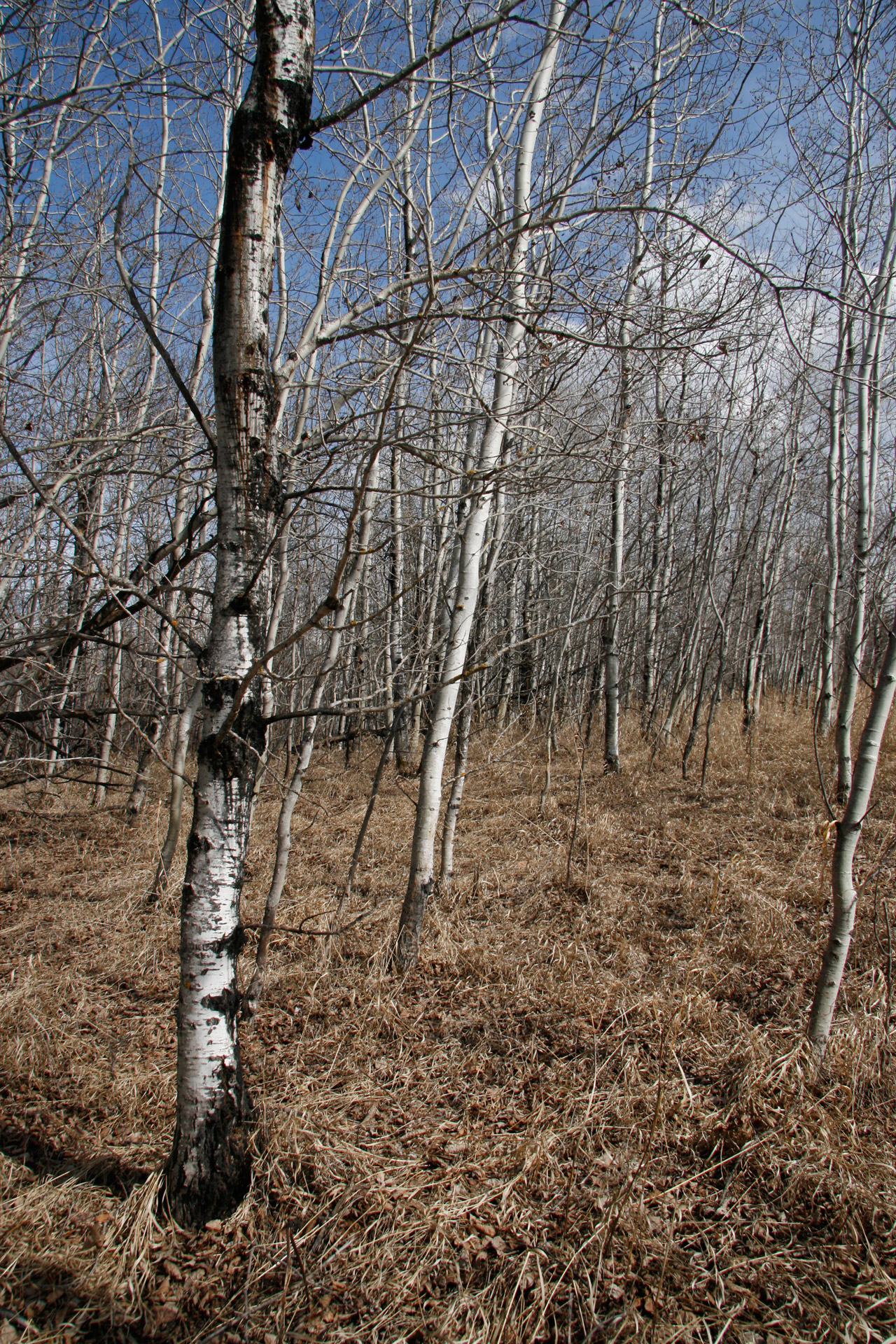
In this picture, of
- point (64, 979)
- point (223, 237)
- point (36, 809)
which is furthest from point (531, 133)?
point (36, 809)

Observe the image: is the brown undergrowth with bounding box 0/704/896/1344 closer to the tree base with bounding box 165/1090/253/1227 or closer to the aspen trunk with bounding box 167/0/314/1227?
the tree base with bounding box 165/1090/253/1227

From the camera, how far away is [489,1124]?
2889 millimetres

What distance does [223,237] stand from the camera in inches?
71.4

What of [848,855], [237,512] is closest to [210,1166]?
[237,512]

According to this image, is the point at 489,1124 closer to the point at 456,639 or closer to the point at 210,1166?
the point at 210,1166

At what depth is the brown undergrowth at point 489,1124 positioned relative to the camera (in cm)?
204

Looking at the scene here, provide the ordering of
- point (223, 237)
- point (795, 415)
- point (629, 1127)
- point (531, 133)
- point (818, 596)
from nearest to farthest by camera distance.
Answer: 1. point (223, 237)
2. point (629, 1127)
3. point (531, 133)
4. point (795, 415)
5. point (818, 596)

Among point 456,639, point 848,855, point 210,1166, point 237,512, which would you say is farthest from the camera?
point 456,639

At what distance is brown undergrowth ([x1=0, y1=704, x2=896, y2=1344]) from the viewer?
2045 mm

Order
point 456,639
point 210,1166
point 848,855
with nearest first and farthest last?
point 210,1166
point 848,855
point 456,639

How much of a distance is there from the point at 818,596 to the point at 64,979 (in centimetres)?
2022

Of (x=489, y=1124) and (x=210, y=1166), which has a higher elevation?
(x=210, y=1166)

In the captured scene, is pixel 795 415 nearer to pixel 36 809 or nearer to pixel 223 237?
pixel 223 237

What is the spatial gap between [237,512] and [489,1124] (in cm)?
285
